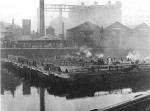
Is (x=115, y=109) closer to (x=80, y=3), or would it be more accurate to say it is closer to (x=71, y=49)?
(x=71, y=49)

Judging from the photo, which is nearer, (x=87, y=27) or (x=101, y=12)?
(x=87, y=27)

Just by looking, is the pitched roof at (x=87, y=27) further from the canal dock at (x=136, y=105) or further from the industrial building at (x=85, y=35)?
the canal dock at (x=136, y=105)

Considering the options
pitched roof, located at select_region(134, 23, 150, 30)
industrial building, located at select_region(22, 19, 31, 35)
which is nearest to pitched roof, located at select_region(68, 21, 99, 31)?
pitched roof, located at select_region(134, 23, 150, 30)

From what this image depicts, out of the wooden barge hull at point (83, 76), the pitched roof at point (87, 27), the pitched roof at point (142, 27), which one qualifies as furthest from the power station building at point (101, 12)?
the wooden barge hull at point (83, 76)

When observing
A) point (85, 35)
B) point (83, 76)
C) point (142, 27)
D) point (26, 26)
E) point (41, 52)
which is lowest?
point (83, 76)

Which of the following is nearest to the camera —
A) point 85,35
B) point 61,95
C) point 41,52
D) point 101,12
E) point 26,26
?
point 61,95

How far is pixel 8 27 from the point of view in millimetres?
22375

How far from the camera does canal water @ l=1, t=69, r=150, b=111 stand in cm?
823

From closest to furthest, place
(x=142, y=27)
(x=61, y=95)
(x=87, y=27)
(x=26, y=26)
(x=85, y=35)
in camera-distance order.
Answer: (x=61, y=95), (x=85, y=35), (x=87, y=27), (x=142, y=27), (x=26, y=26)

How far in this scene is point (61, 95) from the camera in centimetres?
951

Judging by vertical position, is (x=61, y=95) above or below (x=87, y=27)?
below

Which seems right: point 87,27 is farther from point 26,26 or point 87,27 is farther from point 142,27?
point 26,26

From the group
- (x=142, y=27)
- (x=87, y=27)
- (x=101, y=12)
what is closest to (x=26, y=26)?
(x=87, y=27)

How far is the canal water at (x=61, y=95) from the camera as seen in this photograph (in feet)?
27.0
